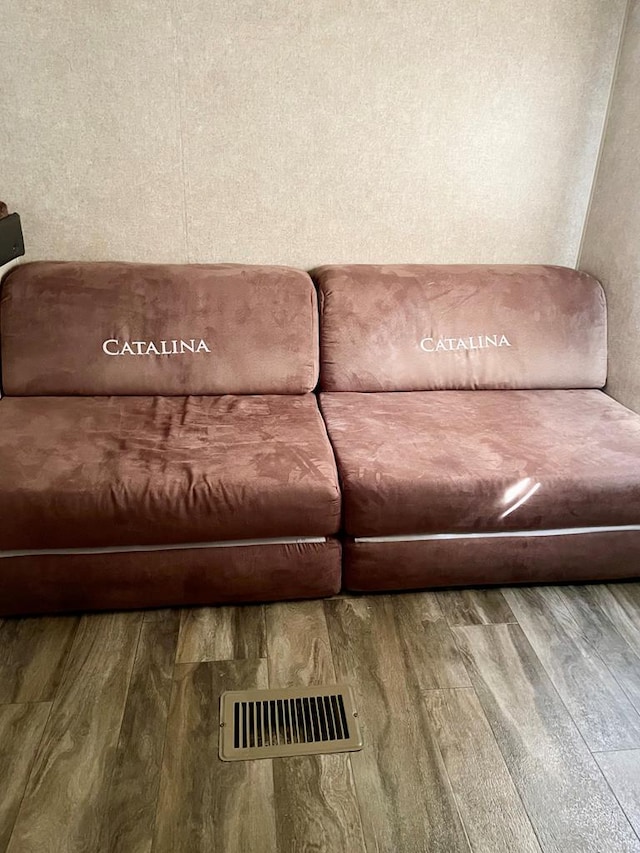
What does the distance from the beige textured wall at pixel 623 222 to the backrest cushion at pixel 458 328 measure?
0.06 m

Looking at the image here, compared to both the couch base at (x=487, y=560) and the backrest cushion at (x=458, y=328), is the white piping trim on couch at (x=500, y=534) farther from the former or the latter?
the backrest cushion at (x=458, y=328)

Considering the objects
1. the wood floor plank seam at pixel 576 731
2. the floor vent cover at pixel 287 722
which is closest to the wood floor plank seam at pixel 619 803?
the wood floor plank seam at pixel 576 731

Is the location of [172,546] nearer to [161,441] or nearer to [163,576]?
[163,576]

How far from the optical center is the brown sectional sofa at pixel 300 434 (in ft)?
5.41

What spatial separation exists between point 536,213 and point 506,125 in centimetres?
35

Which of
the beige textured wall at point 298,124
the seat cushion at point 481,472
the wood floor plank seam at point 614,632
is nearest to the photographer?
the wood floor plank seam at point 614,632

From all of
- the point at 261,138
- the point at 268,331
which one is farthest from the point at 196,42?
the point at 268,331

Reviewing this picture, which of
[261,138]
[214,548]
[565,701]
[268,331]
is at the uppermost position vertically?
[261,138]

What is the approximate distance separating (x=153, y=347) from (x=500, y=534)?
4.15ft

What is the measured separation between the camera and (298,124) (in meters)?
2.21

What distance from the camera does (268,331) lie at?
2162 mm

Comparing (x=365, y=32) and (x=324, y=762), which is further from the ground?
(x=365, y=32)

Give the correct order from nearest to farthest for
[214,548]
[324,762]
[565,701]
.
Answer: [324,762] → [565,701] → [214,548]

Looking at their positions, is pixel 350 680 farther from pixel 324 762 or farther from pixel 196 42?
pixel 196 42
